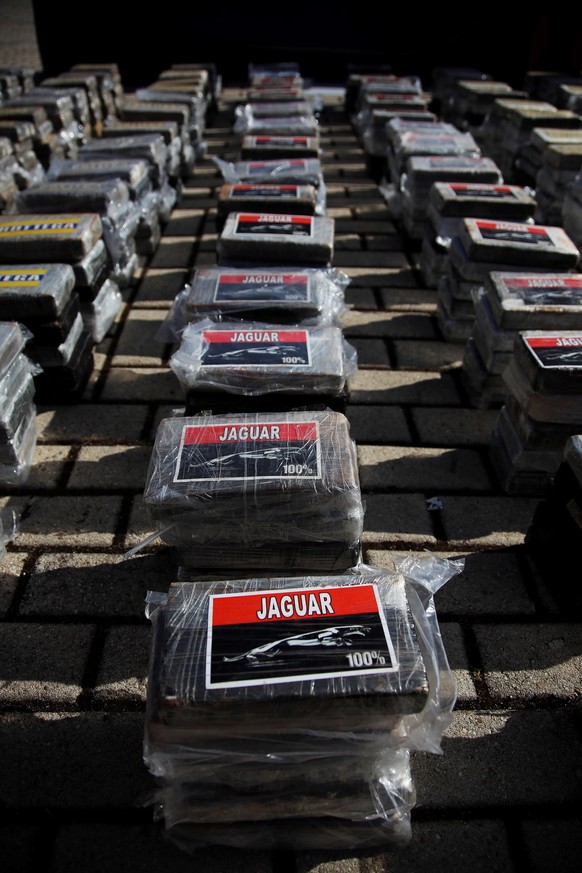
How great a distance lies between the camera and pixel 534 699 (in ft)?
9.41

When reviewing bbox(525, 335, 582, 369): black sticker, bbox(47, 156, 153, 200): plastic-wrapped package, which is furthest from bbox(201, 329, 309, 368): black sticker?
Answer: bbox(47, 156, 153, 200): plastic-wrapped package

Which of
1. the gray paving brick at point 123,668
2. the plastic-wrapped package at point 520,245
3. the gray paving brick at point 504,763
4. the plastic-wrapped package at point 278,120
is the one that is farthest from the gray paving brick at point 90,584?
the plastic-wrapped package at point 278,120

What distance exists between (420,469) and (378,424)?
1.74 feet

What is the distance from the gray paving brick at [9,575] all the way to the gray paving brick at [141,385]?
1529mm

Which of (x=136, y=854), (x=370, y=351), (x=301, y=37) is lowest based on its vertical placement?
(x=136, y=854)

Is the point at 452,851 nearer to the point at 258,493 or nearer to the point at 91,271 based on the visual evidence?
the point at 258,493

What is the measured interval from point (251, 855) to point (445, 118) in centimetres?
1250

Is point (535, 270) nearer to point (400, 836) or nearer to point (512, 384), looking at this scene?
point (512, 384)

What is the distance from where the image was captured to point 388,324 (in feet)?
18.6

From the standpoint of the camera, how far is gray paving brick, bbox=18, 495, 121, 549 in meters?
3.56

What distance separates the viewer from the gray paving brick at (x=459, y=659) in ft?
9.45

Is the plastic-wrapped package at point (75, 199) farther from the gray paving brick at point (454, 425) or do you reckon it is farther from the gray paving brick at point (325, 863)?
the gray paving brick at point (325, 863)

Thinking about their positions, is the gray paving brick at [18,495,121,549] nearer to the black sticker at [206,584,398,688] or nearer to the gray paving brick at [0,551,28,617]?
the gray paving brick at [0,551,28,617]

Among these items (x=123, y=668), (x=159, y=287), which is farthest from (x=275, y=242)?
(x=123, y=668)
